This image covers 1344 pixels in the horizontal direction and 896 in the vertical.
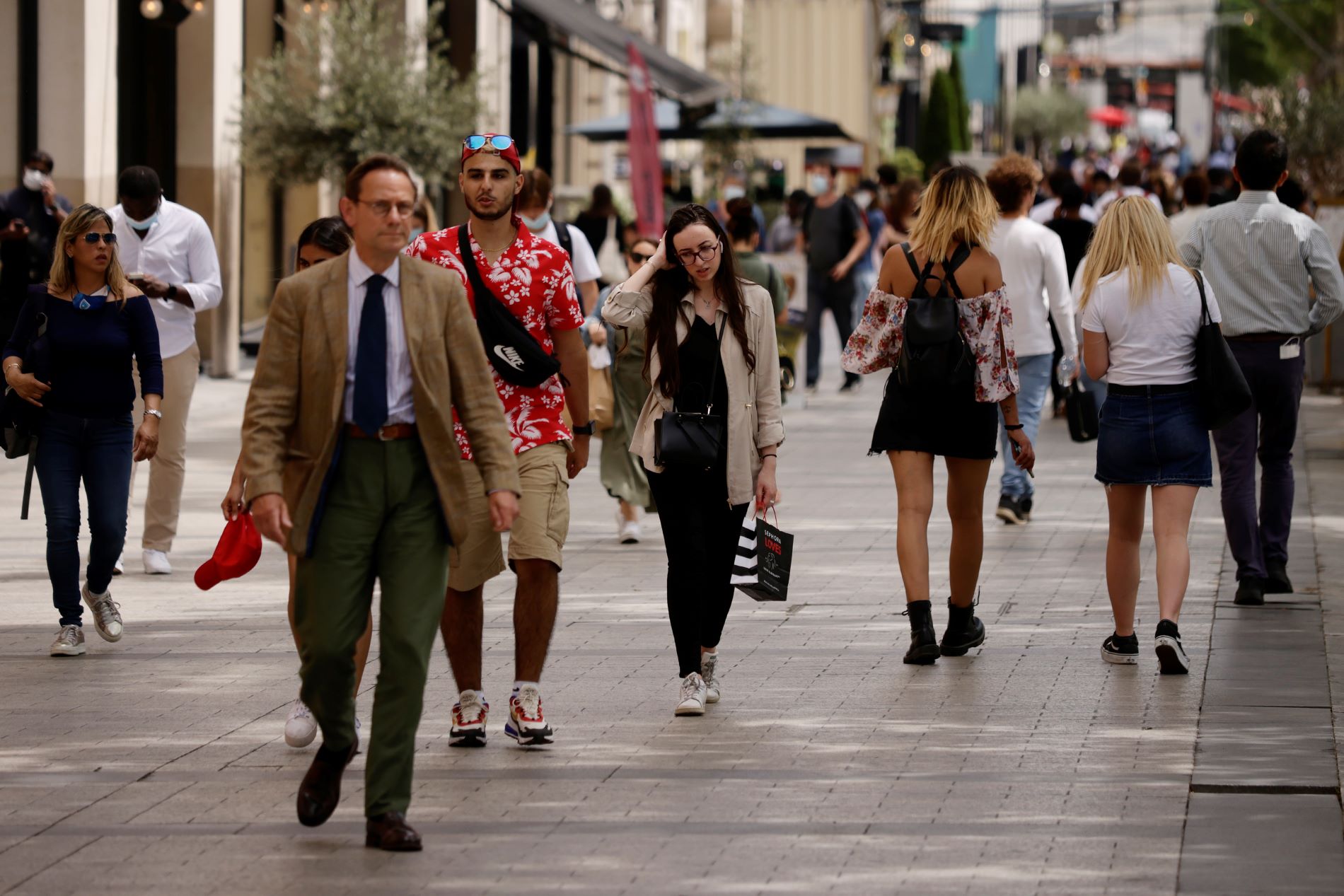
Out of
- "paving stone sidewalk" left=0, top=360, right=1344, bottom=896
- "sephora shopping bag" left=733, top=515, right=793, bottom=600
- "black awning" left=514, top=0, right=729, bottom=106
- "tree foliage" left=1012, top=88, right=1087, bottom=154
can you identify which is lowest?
"paving stone sidewalk" left=0, top=360, right=1344, bottom=896

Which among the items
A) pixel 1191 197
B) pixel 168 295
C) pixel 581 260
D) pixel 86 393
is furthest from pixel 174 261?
pixel 1191 197

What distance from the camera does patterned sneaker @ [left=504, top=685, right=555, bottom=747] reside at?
263 inches

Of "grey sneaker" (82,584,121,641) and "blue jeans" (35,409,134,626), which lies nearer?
"blue jeans" (35,409,134,626)

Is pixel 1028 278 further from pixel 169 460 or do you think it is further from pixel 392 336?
pixel 392 336

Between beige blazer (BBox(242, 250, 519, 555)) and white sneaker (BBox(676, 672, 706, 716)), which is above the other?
beige blazer (BBox(242, 250, 519, 555))

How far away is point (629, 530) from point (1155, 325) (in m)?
3.94

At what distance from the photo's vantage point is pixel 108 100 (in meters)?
17.2

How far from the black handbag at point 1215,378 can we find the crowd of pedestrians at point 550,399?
35mm

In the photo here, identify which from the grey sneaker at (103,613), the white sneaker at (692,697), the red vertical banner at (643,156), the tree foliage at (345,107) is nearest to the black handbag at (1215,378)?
the white sneaker at (692,697)

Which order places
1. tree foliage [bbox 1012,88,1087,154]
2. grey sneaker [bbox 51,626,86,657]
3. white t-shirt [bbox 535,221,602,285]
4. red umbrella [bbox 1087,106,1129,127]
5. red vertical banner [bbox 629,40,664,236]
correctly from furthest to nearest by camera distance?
red umbrella [bbox 1087,106,1129,127], tree foliage [bbox 1012,88,1087,154], red vertical banner [bbox 629,40,664,236], white t-shirt [bbox 535,221,602,285], grey sneaker [bbox 51,626,86,657]

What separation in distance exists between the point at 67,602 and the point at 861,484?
6.32 meters

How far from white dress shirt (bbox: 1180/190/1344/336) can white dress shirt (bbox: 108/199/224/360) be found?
15.1 feet

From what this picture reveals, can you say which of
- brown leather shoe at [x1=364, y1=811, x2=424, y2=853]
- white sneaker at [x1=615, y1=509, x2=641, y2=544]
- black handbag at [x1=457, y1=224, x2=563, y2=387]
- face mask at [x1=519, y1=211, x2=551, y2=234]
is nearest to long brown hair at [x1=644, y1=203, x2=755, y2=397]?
black handbag at [x1=457, y1=224, x2=563, y2=387]

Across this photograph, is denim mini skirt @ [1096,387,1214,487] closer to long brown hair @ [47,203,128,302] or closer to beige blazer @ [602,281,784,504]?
beige blazer @ [602,281,784,504]
